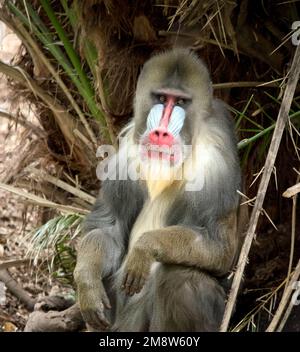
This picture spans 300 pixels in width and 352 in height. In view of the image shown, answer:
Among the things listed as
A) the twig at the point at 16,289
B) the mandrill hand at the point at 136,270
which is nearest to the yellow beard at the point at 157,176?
the mandrill hand at the point at 136,270

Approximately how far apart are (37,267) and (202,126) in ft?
6.72

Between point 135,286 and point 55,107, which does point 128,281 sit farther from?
point 55,107

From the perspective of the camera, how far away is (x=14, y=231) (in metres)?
6.62

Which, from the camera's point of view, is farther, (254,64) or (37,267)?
(37,267)

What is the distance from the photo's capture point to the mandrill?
4102mm

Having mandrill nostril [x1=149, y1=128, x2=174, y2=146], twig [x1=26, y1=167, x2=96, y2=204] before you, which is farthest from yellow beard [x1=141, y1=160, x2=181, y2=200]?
twig [x1=26, y1=167, x2=96, y2=204]

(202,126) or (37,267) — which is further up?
(202,126)

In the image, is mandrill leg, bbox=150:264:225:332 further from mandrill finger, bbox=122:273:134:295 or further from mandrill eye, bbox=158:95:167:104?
mandrill eye, bbox=158:95:167:104

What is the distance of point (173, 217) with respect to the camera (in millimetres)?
4383

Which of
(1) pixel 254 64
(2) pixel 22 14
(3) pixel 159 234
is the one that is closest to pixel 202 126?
(3) pixel 159 234

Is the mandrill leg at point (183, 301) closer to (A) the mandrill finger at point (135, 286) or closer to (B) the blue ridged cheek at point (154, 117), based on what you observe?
(A) the mandrill finger at point (135, 286)

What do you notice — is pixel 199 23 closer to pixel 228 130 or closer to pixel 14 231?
pixel 228 130

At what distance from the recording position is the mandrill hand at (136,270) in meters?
4.05
